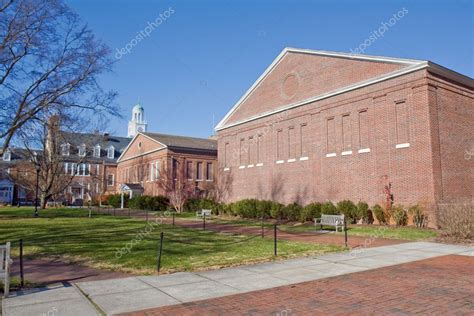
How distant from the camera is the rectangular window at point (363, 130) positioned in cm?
2366

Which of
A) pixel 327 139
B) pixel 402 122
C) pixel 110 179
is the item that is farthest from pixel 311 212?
pixel 110 179

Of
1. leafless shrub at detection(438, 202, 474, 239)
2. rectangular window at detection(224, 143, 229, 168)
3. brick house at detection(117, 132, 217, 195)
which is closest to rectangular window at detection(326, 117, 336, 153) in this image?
leafless shrub at detection(438, 202, 474, 239)

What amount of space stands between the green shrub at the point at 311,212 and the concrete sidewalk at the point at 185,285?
510 inches

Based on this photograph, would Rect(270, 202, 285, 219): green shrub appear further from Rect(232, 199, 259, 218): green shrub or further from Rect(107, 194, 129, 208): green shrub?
Result: Rect(107, 194, 129, 208): green shrub

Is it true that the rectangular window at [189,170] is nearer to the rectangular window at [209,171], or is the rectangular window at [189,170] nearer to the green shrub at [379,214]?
the rectangular window at [209,171]

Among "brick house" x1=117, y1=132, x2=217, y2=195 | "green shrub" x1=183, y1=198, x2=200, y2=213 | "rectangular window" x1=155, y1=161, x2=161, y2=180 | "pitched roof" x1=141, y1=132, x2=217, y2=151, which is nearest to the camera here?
"green shrub" x1=183, y1=198, x2=200, y2=213

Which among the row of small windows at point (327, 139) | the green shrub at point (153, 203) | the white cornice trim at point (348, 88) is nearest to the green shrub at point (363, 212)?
the row of small windows at point (327, 139)

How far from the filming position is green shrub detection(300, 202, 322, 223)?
2415 cm

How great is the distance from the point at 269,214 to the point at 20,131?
1771 cm

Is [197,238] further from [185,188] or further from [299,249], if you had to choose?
[185,188]

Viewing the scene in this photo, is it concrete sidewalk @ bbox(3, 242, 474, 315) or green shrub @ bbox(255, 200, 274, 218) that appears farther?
green shrub @ bbox(255, 200, 274, 218)

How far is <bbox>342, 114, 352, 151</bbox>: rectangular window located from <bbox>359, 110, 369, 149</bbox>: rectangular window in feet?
2.70

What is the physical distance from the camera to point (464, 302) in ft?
20.3

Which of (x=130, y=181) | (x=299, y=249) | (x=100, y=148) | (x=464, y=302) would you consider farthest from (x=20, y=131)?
(x=100, y=148)
